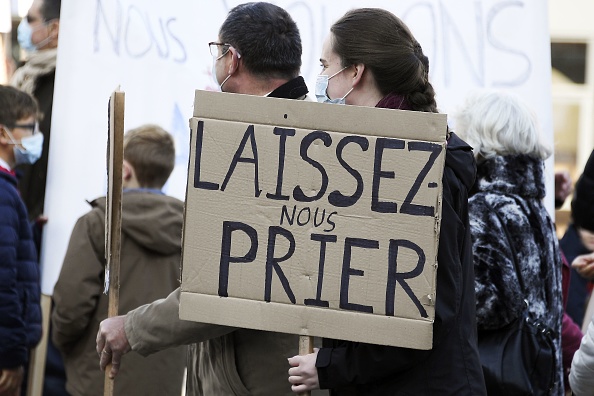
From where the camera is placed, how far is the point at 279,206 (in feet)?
8.46

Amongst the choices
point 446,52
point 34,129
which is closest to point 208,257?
point 446,52

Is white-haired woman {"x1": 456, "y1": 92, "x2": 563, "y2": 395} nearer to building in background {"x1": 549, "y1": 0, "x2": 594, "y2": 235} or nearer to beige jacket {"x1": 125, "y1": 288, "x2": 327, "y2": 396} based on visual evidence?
beige jacket {"x1": 125, "y1": 288, "x2": 327, "y2": 396}

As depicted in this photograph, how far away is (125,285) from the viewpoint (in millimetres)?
4535

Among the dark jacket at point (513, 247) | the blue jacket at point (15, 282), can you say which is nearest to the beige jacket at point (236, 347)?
the dark jacket at point (513, 247)

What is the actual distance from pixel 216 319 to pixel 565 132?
23.4ft

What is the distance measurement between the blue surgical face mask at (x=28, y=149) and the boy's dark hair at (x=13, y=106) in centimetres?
8

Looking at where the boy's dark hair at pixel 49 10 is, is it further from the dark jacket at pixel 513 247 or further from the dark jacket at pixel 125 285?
the dark jacket at pixel 513 247

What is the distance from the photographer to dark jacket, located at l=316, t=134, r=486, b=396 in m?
2.56

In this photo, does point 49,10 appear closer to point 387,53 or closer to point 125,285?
point 125,285

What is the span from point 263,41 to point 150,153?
1456mm

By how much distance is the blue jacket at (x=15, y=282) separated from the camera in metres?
4.28

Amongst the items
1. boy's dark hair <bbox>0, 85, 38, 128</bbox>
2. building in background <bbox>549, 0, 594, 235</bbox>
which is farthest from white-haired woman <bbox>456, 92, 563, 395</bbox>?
building in background <bbox>549, 0, 594, 235</bbox>

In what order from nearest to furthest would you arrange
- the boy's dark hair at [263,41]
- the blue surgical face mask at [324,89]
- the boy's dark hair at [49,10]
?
the blue surgical face mask at [324,89]
the boy's dark hair at [263,41]
the boy's dark hair at [49,10]

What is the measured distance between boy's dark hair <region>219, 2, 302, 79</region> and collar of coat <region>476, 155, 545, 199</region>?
82 cm
